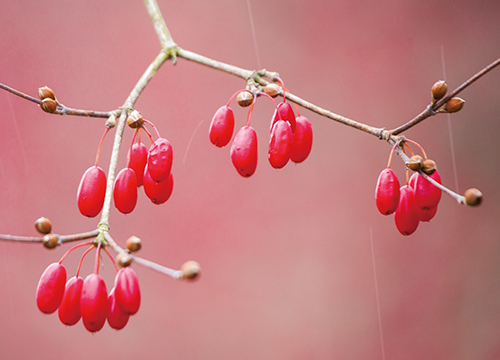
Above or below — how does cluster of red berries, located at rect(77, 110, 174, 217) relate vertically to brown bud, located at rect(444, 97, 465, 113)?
below

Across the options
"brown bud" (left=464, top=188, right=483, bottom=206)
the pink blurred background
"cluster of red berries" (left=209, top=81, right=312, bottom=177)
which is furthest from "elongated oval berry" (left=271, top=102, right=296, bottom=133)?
the pink blurred background

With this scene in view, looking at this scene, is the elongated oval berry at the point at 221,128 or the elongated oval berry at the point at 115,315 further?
the elongated oval berry at the point at 221,128

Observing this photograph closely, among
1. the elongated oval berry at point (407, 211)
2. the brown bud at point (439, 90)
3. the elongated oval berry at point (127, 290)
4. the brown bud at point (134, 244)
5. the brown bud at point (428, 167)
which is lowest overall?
the elongated oval berry at point (127, 290)

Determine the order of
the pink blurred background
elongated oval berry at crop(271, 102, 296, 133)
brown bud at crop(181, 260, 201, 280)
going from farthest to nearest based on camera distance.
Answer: the pink blurred background
elongated oval berry at crop(271, 102, 296, 133)
brown bud at crop(181, 260, 201, 280)

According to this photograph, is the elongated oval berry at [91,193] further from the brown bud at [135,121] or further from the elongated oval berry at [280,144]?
the elongated oval berry at [280,144]

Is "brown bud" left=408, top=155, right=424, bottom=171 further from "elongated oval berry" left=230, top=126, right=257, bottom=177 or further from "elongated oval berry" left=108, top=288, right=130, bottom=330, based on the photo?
"elongated oval berry" left=108, top=288, right=130, bottom=330

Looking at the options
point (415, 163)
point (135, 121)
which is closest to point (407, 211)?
point (415, 163)

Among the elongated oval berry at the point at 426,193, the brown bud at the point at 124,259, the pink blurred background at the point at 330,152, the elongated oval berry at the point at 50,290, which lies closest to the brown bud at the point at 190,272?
the brown bud at the point at 124,259

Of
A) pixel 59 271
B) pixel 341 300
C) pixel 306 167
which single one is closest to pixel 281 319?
pixel 341 300
